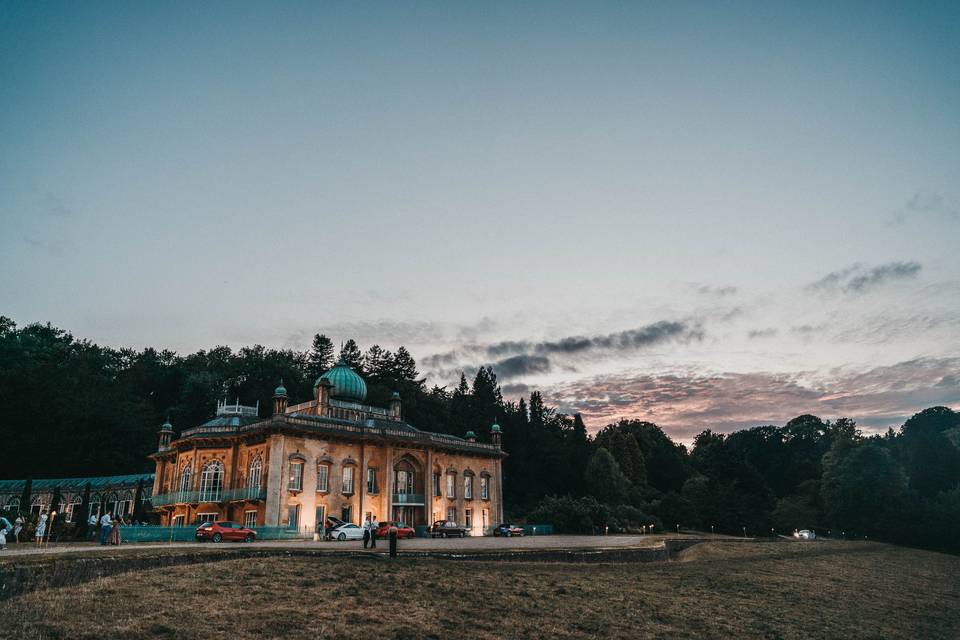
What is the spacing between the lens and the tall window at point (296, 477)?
4938 centimetres

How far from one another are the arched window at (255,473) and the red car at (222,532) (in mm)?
10957

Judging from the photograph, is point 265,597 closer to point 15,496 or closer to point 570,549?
point 570,549

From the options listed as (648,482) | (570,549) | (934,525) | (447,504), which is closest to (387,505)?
(447,504)

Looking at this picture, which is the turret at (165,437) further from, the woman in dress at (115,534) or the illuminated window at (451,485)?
the woman in dress at (115,534)

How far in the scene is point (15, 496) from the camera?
198 feet

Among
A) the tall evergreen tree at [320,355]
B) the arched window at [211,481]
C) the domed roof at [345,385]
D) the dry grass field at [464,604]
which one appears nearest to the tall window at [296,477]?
the arched window at [211,481]

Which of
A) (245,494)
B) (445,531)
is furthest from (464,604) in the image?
(245,494)

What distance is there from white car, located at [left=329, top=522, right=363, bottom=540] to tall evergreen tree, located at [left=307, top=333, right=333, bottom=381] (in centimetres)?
6939

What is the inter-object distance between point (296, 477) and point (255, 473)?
351 cm

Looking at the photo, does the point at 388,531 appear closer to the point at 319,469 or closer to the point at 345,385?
the point at 319,469

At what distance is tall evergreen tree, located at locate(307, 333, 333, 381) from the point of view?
111 m

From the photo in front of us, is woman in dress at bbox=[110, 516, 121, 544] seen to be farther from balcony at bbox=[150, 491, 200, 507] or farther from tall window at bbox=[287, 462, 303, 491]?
balcony at bbox=[150, 491, 200, 507]

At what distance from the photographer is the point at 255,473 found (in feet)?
166

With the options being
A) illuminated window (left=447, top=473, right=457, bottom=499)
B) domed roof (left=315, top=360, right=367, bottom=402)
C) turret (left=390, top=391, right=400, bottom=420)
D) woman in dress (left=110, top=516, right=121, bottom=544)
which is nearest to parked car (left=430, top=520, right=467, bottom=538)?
illuminated window (left=447, top=473, right=457, bottom=499)
